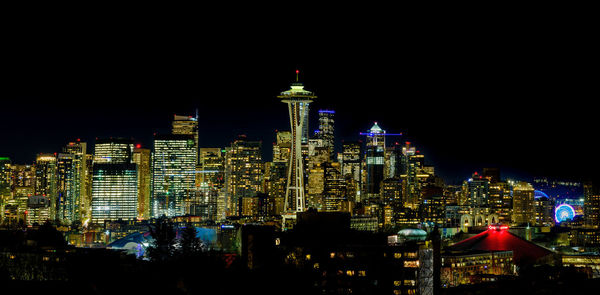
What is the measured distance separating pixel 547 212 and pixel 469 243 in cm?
6255

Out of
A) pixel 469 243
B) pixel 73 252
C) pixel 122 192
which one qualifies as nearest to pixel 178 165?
pixel 122 192

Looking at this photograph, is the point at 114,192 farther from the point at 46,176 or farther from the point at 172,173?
the point at 172,173

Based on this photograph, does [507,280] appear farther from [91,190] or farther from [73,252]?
[91,190]

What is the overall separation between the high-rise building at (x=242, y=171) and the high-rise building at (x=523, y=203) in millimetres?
46290

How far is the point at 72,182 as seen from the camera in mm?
161875

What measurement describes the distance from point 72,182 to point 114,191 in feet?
25.7

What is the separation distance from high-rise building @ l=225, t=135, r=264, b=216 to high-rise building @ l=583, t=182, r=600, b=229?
190 feet

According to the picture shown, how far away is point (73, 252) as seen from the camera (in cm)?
Answer: 7356

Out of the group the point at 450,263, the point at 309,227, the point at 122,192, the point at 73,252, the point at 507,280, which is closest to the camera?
the point at 507,280

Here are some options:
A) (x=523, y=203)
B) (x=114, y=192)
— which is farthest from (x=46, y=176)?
(x=523, y=203)

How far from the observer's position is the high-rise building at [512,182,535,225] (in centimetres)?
14768

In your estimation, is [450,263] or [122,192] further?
[122,192]

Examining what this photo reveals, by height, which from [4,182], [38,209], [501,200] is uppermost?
[4,182]

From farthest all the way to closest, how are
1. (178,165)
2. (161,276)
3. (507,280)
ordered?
(178,165) → (507,280) → (161,276)
